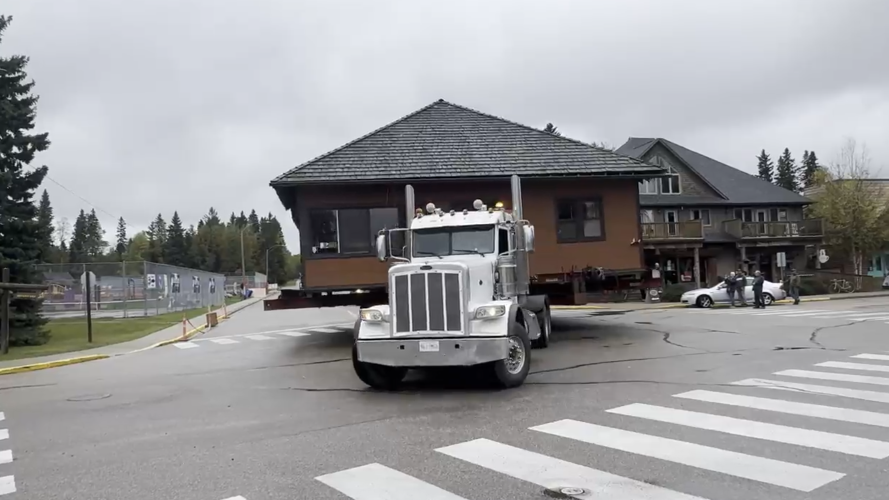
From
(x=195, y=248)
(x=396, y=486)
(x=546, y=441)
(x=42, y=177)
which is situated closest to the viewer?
(x=396, y=486)

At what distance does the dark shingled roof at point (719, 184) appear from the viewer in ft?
151

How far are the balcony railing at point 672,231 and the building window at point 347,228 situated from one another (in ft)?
83.9

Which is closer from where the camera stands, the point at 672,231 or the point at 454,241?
the point at 454,241

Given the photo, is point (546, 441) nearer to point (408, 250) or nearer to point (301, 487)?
point (301, 487)

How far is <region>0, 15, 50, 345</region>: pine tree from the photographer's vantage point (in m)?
21.0

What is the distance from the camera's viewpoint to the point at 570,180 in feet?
67.3

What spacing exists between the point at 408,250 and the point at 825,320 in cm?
1484

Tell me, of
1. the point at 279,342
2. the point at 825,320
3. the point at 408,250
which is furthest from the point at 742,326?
the point at 279,342

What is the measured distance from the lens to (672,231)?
139ft

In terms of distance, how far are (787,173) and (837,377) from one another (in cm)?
11928

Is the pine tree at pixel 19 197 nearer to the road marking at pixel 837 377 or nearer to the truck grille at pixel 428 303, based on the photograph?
the truck grille at pixel 428 303

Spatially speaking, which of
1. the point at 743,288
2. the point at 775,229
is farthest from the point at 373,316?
the point at 775,229

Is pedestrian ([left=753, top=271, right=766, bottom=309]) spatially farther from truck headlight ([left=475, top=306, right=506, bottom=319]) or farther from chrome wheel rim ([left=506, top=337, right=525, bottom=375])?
truck headlight ([left=475, top=306, right=506, bottom=319])

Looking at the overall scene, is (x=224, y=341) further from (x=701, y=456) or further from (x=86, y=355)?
(x=701, y=456)
